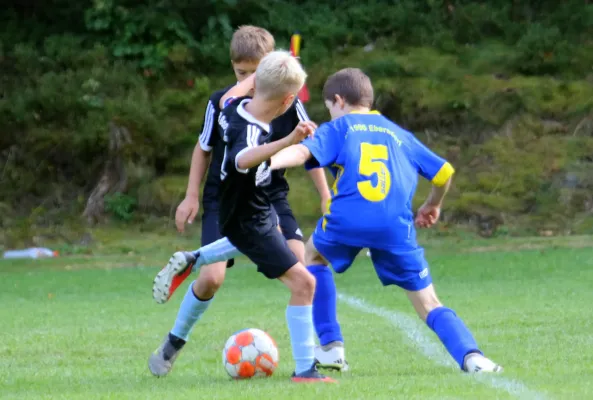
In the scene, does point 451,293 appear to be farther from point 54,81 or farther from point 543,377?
point 54,81

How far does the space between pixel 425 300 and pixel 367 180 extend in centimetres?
65

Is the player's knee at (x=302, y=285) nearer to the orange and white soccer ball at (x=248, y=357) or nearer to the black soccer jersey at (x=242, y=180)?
the black soccer jersey at (x=242, y=180)

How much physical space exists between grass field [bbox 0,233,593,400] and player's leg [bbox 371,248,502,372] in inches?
5.2

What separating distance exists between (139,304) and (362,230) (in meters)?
5.53

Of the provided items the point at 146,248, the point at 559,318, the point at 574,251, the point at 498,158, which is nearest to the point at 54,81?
the point at 146,248

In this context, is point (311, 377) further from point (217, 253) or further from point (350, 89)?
point (350, 89)

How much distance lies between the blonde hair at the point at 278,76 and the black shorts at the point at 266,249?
639 millimetres

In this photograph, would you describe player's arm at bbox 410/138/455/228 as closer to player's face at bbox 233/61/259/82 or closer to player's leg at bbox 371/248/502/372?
player's leg at bbox 371/248/502/372

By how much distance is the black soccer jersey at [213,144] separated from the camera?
6277 millimetres

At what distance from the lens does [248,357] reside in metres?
5.75

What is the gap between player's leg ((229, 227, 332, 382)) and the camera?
17.9ft

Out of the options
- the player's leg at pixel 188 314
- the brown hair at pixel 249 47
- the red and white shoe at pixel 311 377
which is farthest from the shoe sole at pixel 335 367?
the brown hair at pixel 249 47

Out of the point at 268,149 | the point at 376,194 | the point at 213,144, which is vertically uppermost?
the point at 268,149

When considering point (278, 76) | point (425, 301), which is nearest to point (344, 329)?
point (425, 301)
